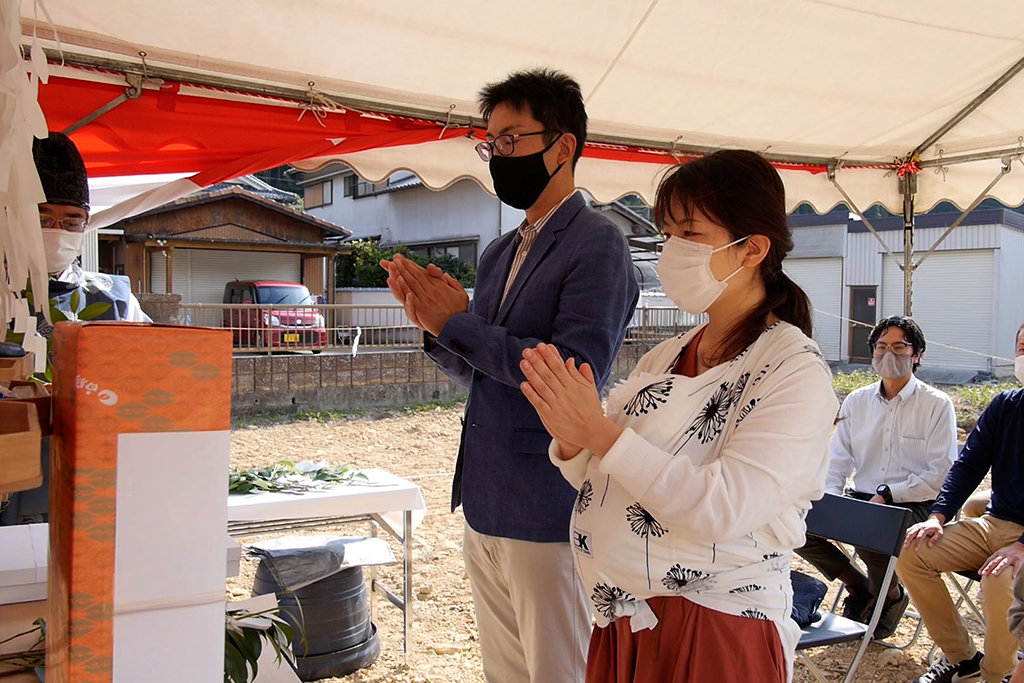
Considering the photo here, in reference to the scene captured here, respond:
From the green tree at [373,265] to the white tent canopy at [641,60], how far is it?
46.1 feet

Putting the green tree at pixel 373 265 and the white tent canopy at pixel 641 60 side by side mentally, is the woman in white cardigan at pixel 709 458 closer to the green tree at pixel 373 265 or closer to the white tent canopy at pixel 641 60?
the white tent canopy at pixel 641 60

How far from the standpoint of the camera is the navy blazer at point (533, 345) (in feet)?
5.58

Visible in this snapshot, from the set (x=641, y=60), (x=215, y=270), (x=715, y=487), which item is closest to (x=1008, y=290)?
(x=215, y=270)

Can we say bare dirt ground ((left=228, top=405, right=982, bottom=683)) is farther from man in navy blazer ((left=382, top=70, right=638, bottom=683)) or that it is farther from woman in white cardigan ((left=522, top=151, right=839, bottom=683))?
woman in white cardigan ((left=522, top=151, right=839, bottom=683))

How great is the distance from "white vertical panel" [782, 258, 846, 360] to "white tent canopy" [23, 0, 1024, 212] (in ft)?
50.9

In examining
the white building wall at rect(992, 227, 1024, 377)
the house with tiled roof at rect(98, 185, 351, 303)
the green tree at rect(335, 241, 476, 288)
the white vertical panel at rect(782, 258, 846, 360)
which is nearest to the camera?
the house with tiled roof at rect(98, 185, 351, 303)

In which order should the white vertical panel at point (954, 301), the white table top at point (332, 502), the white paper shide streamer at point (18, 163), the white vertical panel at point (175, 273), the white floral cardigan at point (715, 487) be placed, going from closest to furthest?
the white paper shide streamer at point (18, 163) < the white floral cardigan at point (715, 487) < the white table top at point (332, 502) < the white vertical panel at point (175, 273) < the white vertical panel at point (954, 301)

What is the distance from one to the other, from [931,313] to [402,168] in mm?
17797

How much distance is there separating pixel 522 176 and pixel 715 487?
1.01 meters

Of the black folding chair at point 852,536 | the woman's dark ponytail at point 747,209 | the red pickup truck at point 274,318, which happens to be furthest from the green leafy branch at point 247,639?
the red pickup truck at point 274,318

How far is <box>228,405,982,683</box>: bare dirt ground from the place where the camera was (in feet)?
11.2

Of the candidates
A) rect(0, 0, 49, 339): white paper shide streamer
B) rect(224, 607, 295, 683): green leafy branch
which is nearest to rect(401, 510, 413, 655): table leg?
rect(224, 607, 295, 683): green leafy branch

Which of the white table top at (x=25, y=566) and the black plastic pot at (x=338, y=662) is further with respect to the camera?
the black plastic pot at (x=338, y=662)

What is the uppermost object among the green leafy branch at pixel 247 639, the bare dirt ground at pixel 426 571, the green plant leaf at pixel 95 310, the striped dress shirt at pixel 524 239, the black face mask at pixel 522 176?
the black face mask at pixel 522 176
